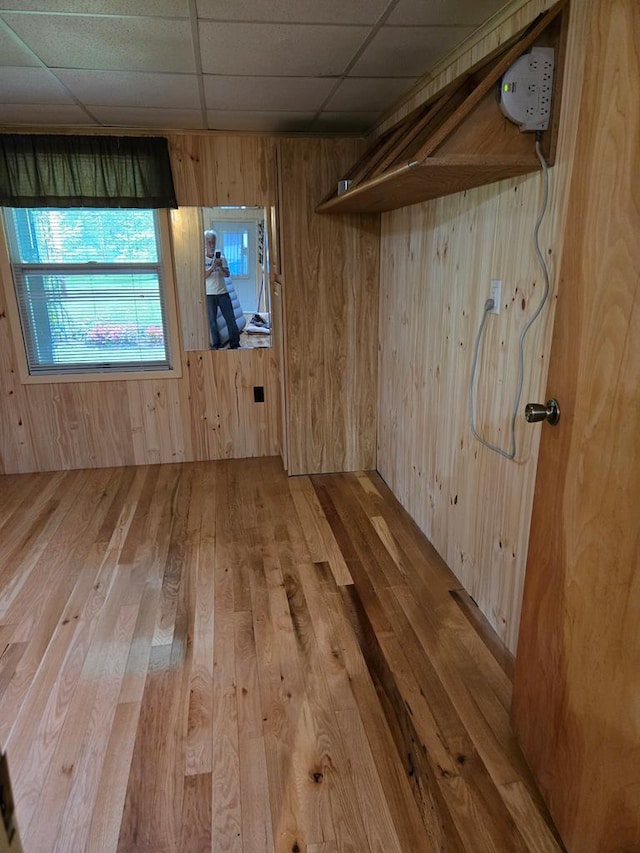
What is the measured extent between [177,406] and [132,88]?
2038 mm

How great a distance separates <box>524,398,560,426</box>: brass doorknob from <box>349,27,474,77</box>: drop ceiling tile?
4.99ft

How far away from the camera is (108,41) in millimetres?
2029

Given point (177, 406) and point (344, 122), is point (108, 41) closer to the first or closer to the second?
point (344, 122)

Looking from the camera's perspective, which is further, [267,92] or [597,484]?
[267,92]

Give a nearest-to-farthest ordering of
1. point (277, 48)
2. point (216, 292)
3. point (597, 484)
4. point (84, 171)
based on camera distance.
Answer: point (597, 484), point (277, 48), point (84, 171), point (216, 292)

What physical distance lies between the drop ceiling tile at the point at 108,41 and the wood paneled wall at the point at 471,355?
1.15 m

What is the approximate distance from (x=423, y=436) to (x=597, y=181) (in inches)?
71.4

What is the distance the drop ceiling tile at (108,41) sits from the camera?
6.14ft

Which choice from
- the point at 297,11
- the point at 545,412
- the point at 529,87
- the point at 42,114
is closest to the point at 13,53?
the point at 42,114

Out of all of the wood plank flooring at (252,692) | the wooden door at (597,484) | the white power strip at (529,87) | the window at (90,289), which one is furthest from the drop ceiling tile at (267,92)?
the wood plank flooring at (252,692)

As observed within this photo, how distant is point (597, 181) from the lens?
3.75 feet

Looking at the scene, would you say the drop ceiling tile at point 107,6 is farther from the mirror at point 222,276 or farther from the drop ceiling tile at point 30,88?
the mirror at point 222,276

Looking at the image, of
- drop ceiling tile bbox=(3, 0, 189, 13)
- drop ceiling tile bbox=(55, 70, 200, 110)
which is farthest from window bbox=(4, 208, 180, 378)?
drop ceiling tile bbox=(3, 0, 189, 13)

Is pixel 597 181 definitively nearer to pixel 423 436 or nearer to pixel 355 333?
pixel 423 436
